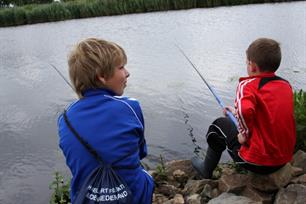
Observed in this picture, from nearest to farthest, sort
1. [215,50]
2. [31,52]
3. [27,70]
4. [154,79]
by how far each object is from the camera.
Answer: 1. [154,79]
2. [215,50]
3. [27,70]
4. [31,52]

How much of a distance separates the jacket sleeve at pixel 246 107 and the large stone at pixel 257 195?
1.90ft

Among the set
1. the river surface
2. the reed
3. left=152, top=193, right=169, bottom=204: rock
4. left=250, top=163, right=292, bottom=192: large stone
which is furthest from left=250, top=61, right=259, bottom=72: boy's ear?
the reed

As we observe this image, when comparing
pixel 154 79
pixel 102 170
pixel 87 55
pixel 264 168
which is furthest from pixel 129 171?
pixel 154 79

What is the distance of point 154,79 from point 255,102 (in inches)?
258

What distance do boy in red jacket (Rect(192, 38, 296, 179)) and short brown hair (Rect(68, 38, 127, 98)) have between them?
4.33ft

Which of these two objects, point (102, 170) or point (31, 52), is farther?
point (31, 52)

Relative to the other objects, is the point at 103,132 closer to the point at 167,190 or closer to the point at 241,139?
the point at 241,139

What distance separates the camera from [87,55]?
2031 mm

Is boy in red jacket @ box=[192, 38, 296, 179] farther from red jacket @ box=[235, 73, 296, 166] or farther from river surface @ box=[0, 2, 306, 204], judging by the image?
river surface @ box=[0, 2, 306, 204]

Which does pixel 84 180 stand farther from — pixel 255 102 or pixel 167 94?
pixel 167 94

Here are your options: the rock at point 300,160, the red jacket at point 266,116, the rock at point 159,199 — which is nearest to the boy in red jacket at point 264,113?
the red jacket at point 266,116

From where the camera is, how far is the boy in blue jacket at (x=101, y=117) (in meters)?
2.03

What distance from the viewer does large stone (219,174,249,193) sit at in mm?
3549

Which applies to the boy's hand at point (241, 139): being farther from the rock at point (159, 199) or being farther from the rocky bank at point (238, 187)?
the rock at point (159, 199)
